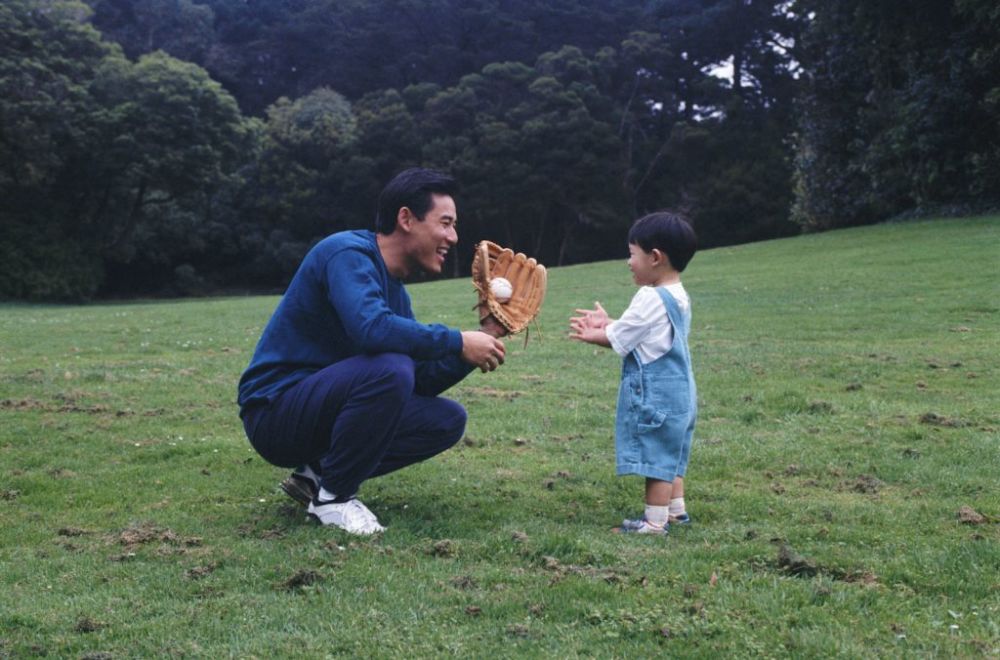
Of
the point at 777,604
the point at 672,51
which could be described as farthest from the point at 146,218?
the point at 777,604

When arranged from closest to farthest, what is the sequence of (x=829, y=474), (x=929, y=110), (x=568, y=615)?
(x=568, y=615) < (x=829, y=474) < (x=929, y=110)

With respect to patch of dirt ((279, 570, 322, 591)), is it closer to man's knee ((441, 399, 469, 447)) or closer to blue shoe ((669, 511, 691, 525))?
man's knee ((441, 399, 469, 447))

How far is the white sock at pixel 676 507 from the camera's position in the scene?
519 cm

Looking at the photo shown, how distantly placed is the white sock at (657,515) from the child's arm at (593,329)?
87cm

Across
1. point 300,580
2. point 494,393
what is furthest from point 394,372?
point 494,393

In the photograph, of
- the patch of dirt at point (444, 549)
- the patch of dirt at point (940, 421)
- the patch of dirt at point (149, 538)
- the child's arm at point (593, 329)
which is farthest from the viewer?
the patch of dirt at point (940, 421)

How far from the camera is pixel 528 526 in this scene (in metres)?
4.97

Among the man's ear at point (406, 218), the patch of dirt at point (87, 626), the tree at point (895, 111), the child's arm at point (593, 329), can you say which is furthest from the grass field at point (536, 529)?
the tree at point (895, 111)

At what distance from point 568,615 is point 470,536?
1.22 meters

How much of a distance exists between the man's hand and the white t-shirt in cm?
59

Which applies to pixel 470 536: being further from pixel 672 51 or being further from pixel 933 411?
pixel 672 51

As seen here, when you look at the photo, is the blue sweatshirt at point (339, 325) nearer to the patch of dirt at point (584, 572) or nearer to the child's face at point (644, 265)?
the child's face at point (644, 265)

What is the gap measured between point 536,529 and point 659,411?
870mm

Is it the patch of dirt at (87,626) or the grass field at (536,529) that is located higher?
the patch of dirt at (87,626)
